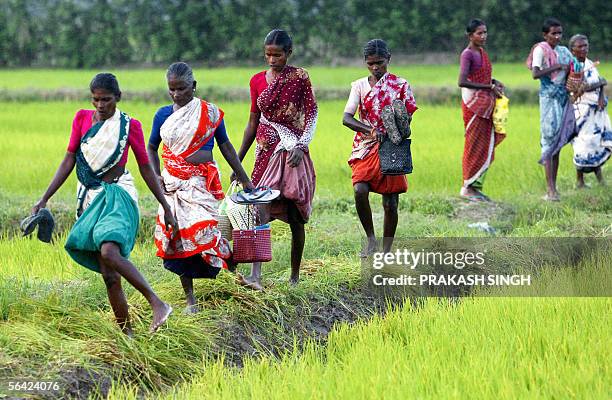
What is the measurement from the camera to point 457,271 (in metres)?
6.96

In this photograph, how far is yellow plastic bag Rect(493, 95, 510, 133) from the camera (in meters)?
9.37

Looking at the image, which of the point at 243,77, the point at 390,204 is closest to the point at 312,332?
the point at 390,204

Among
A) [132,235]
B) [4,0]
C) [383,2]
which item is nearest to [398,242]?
[132,235]

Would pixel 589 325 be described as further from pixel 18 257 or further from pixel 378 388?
pixel 18 257

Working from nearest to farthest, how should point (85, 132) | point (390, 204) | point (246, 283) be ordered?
point (85, 132), point (246, 283), point (390, 204)

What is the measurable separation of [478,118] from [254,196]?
169 inches

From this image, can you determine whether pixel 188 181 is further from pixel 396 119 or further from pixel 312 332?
pixel 396 119

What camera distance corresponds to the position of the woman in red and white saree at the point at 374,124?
6.50 meters

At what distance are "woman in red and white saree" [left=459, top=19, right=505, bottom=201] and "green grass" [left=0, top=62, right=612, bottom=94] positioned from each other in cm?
816

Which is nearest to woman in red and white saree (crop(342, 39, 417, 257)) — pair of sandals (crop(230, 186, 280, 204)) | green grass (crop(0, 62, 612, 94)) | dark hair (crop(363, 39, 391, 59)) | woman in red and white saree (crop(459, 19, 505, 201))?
dark hair (crop(363, 39, 391, 59))

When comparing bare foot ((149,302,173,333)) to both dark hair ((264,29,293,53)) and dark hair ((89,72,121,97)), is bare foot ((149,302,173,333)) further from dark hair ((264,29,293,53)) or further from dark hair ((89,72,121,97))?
dark hair ((264,29,293,53))

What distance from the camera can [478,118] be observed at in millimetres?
9438
